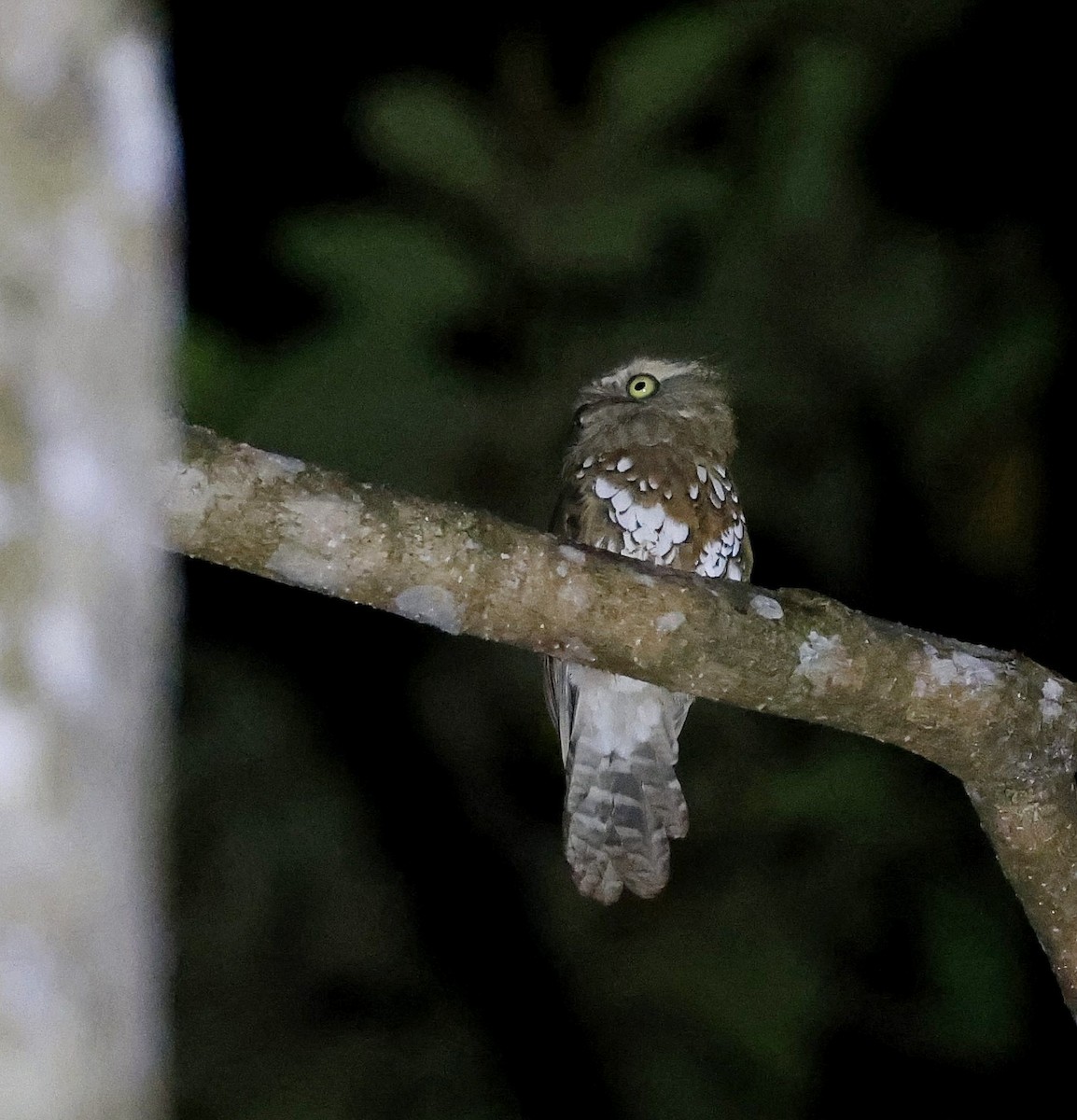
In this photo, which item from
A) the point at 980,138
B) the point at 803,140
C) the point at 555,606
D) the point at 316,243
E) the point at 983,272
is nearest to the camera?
the point at 555,606

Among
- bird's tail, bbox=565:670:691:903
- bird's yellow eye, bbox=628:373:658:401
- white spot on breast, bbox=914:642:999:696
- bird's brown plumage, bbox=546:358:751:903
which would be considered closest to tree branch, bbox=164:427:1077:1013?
white spot on breast, bbox=914:642:999:696

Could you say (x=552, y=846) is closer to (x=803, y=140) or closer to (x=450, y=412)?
(x=450, y=412)

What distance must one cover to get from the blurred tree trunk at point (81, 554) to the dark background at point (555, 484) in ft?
12.1

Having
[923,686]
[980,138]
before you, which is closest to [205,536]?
[923,686]

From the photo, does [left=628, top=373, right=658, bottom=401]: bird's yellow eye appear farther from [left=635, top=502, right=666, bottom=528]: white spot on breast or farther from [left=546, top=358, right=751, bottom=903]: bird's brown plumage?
[left=635, top=502, right=666, bottom=528]: white spot on breast

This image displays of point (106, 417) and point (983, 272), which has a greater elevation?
point (983, 272)

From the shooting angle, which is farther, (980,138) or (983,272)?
(980,138)

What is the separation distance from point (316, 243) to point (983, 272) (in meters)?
2.67

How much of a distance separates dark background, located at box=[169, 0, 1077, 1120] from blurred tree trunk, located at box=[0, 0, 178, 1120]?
146 inches

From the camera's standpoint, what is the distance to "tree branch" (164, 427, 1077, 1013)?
9.18 feet

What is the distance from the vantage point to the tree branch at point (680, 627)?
2799 millimetres

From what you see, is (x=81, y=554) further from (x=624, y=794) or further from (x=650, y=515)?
(x=624, y=794)

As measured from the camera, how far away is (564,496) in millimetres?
4402

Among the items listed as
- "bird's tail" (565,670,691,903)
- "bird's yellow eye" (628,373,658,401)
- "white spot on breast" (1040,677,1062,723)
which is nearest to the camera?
"white spot on breast" (1040,677,1062,723)
